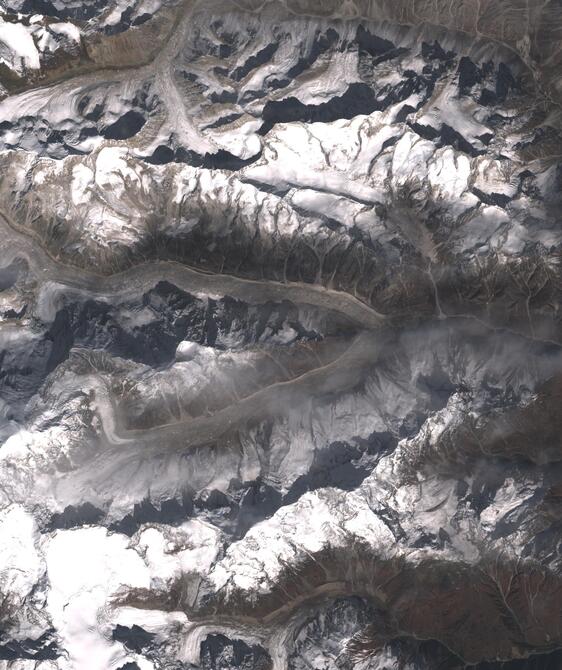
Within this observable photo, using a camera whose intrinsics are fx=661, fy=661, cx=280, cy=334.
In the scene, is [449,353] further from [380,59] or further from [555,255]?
[380,59]

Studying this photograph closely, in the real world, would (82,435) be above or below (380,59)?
below

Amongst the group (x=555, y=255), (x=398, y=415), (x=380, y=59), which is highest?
(x=380, y=59)

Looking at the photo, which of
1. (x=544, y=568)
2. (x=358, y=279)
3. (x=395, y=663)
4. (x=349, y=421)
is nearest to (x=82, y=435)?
(x=349, y=421)

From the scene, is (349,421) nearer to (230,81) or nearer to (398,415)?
(398,415)

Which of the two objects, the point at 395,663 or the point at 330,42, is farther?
the point at 330,42

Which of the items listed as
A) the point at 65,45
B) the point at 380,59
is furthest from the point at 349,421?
the point at 65,45

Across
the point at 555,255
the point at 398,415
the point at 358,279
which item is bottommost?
the point at 398,415
